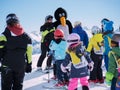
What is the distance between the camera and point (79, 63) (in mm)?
8016

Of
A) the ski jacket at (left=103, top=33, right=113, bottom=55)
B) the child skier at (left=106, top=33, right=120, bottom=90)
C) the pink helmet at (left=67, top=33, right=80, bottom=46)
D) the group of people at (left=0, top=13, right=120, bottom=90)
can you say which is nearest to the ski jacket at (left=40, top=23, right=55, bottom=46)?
the ski jacket at (left=103, top=33, right=113, bottom=55)

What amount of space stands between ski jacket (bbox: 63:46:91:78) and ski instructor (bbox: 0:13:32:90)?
1248 mm

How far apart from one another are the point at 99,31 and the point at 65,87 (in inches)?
91.9

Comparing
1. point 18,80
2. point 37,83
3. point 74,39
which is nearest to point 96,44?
point 37,83

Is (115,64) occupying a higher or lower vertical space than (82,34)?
lower

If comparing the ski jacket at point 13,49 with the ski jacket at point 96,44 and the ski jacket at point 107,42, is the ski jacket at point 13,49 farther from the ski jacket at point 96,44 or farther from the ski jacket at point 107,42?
the ski jacket at point 96,44

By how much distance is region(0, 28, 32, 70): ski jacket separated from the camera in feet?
23.9

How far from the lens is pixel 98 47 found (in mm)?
11117

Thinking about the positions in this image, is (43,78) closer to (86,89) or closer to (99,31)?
(99,31)

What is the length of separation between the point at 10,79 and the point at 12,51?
641 mm

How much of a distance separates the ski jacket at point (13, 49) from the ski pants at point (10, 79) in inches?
4.5

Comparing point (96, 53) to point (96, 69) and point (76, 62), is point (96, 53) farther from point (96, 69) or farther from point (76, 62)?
point (76, 62)

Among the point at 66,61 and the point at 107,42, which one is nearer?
the point at 66,61

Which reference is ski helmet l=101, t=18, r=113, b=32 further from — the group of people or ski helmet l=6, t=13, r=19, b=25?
ski helmet l=6, t=13, r=19, b=25
